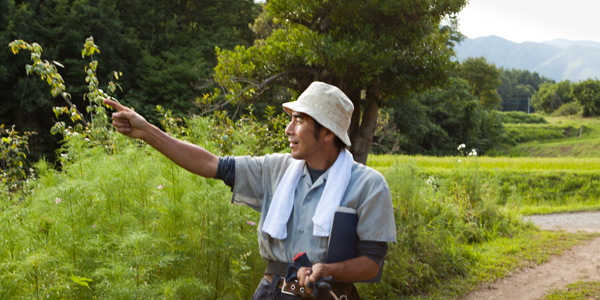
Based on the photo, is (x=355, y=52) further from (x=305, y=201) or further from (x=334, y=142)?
(x=305, y=201)

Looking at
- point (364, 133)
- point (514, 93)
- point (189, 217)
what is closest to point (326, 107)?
point (189, 217)

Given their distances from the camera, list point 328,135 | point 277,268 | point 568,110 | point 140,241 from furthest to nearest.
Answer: point 568,110 < point 140,241 < point 328,135 < point 277,268

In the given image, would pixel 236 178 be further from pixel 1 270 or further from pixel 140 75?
pixel 140 75

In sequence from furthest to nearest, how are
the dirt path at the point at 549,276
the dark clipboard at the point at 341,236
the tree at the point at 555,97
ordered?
the tree at the point at 555,97
the dirt path at the point at 549,276
the dark clipboard at the point at 341,236

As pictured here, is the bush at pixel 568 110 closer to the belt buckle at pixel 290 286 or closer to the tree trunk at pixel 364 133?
the tree trunk at pixel 364 133

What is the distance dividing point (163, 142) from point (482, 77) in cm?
4692

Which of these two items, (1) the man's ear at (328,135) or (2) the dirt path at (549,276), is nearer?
(1) the man's ear at (328,135)

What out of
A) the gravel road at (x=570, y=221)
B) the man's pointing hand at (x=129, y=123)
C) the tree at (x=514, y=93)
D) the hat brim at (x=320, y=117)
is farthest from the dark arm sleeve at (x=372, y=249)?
the tree at (x=514, y=93)

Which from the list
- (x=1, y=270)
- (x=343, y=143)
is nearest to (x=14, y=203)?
(x=1, y=270)

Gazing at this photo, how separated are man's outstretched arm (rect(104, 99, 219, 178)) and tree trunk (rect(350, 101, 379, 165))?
402cm

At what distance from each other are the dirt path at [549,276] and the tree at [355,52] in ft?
8.17

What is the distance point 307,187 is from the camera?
2230 mm

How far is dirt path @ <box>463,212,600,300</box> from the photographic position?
552cm

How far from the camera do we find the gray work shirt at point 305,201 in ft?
6.74
